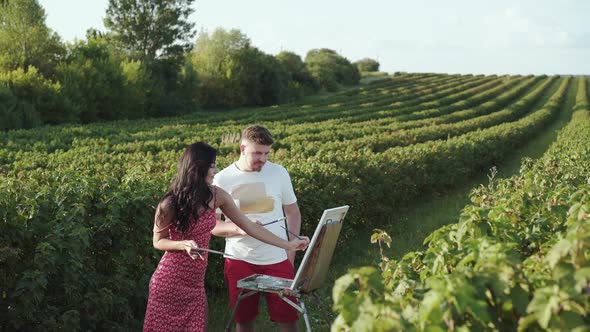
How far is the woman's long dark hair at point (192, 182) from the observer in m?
4.21

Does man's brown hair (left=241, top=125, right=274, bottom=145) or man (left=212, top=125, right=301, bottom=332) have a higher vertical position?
man's brown hair (left=241, top=125, right=274, bottom=145)

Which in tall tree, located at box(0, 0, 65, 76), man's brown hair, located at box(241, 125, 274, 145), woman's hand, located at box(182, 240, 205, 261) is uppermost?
tall tree, located at box(0, 0, 65, 76)

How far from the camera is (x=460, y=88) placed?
75250 millimetres

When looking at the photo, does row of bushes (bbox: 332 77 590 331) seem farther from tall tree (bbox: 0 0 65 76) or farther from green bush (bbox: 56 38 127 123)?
tall tree (bbox: 0 0 65 76)

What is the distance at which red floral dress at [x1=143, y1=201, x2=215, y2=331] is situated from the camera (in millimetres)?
4355

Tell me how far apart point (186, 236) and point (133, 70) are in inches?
1803

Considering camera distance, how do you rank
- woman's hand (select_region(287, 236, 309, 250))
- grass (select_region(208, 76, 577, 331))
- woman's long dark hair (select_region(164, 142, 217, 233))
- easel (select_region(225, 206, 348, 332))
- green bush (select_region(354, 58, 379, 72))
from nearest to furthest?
easel (select_region(225, 206, 348, 332)) → woman's long dark hair (select_region(164, 142, 217, 233)) → woman's hand (select_region(287, 236, 309, 250)) → grass (select_region(208, 76, 577, 331)) → green bush (select_region(354, 58, 379, 72))

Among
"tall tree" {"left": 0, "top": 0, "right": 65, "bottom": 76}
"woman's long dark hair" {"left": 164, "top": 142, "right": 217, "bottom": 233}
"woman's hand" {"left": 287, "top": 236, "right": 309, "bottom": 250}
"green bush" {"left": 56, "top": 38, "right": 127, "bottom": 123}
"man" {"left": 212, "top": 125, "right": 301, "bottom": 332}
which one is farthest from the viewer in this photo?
"tall tree" {"left": 0, "top": 0, "right": 65, "bottom": 76}

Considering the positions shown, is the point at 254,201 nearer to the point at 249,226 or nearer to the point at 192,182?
the point at 249,226

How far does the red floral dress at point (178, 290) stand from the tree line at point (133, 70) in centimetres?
3138

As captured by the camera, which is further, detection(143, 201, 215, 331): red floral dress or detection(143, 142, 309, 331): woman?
detection(143, 201, 215, 331): red floral dress

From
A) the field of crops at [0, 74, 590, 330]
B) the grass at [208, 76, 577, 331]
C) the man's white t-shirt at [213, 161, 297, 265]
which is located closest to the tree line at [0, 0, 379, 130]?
the field of crops at [0, 74, 590, 330]

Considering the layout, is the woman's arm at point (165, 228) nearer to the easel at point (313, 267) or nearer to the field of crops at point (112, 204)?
the easel at point (313, 267)

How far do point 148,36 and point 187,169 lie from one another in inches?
2278
